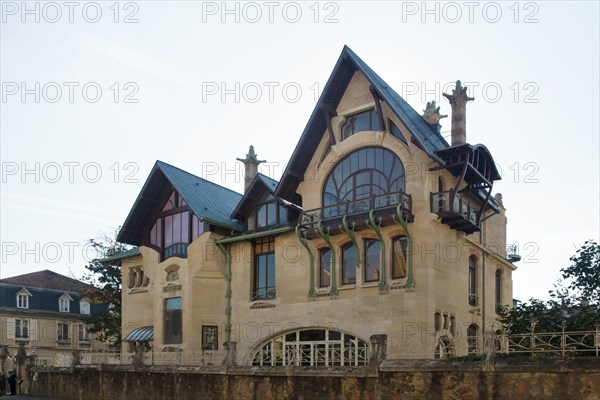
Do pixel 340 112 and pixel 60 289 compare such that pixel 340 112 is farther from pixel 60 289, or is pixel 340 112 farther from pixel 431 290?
pixel 60 289

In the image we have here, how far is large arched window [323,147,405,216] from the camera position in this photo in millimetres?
27438

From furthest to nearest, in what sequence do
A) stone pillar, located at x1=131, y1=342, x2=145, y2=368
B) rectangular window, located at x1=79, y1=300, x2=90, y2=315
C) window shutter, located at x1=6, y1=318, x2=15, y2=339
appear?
1. rectangular window, located at x1=79, y1=300, x2=90, y2=315
2. window shutter, located at x1=6, y1=318, x2=15, y2=339
3. stone pillar, located at x1=131, y1=342, x2=145, y2=368

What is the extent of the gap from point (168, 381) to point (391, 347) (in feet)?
28.7

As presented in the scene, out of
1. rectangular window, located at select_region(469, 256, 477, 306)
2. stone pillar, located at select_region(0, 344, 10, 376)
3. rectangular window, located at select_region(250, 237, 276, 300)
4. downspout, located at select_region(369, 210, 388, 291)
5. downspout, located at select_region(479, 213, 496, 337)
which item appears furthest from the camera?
stone pillar, located at select_region(0, 344, 10, 376)

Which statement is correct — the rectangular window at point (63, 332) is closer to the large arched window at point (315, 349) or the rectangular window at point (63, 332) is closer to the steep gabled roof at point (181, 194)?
the steep gabled roof at point (181, 194)

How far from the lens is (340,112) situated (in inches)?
1153

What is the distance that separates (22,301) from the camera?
57.3 metres

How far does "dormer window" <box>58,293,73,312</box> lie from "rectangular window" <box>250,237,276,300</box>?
34526mm

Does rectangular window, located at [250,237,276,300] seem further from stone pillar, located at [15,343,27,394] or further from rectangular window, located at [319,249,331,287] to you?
stone pillar, located at [15,343,27,394]

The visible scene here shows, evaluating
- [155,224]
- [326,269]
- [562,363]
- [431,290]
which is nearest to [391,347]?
[431,290]

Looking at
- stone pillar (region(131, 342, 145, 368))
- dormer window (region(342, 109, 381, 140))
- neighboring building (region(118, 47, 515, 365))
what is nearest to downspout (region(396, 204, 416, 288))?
neighboring building (region(118, 47, 515, 365))

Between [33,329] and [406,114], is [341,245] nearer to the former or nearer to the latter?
[406,114]

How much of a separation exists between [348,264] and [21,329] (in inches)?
1521

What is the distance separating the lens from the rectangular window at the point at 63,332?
59.4m
